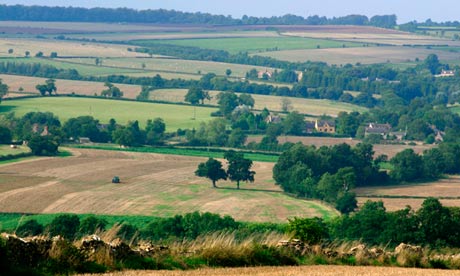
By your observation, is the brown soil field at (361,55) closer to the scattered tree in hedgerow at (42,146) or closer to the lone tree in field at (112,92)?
the lone tree in field at (112,92)

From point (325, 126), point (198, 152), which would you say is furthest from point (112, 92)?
point (198, 152)

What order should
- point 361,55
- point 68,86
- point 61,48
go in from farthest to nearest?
point 361,55
point 61,48
point 68,86

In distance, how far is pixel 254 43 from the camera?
190m

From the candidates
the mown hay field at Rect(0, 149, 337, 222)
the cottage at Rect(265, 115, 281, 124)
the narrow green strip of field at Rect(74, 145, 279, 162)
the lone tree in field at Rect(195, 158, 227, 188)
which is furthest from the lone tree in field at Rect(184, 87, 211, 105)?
the lone tree in field at Rect(195, 158, 227, 188)

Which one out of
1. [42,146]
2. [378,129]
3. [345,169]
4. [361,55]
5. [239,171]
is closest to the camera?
[239,171]

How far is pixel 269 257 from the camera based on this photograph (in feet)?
59.4

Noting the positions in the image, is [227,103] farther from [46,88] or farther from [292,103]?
[46,88]

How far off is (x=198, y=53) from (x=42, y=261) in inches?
6033

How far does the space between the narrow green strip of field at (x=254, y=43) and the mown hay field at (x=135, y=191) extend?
361ft

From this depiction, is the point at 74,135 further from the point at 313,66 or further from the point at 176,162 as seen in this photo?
the point at 313,66

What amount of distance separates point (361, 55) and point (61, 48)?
46883 millimetres

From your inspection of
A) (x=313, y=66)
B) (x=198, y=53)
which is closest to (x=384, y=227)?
(x=313, y=66)

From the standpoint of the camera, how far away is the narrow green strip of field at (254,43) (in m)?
182

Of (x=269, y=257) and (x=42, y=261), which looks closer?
(x=42, y=261)
